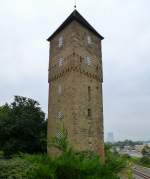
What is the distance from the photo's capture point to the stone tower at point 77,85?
2247 centimetres

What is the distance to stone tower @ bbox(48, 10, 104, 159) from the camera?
22469 millimetres

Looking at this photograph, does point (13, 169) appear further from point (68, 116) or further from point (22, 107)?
point (22, 107)

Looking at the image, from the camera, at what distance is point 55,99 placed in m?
25.1

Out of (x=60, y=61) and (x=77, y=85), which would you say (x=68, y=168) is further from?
(x=60, y=61)

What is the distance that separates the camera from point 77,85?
75.8ft

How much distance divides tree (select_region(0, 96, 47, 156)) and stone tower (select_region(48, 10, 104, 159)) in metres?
5.25

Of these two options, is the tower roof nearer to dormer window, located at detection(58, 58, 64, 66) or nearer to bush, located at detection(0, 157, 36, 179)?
dormer window, located at detection(58, 58, 64, 66)

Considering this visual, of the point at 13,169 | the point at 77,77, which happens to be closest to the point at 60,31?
the point at 77,77

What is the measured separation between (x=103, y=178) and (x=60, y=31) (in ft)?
68.5

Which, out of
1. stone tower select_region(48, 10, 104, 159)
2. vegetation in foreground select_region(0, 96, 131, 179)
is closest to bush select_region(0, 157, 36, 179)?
vegetation in foreground select_region(0, 96, 131, 179)

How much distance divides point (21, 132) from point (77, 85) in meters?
10.9

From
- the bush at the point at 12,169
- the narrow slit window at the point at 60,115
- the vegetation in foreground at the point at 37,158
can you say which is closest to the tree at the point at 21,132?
the vegetation in foreground at the point at 37,158

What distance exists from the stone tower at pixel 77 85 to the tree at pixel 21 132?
17.2 feet

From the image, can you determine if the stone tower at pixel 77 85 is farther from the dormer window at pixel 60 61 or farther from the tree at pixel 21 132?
the tree at pixel 21 132
